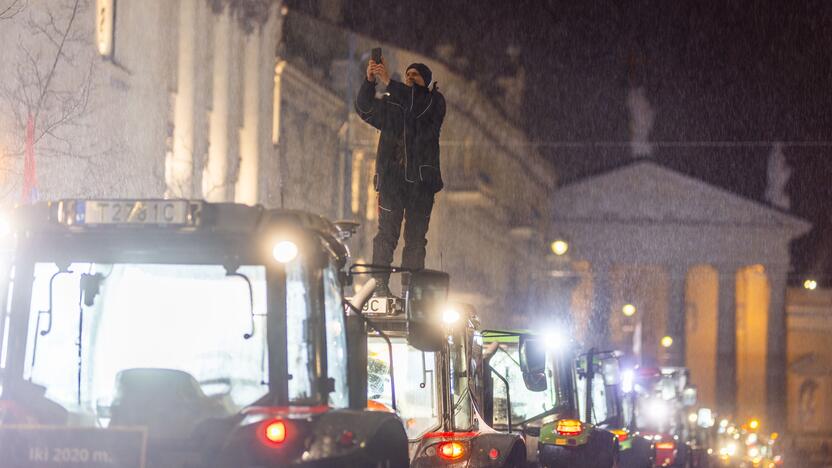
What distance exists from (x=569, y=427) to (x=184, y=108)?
607 inches

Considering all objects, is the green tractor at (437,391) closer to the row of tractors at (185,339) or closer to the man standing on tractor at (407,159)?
the man standing on tractor at (407,159)

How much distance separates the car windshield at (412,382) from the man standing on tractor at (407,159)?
210 centimetres

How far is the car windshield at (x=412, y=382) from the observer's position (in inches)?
428

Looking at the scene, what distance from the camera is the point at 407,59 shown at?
5216 centimetres

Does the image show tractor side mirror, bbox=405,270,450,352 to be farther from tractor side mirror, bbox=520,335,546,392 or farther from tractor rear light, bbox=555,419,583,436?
tractor rear light, bbox=555,419,583,436

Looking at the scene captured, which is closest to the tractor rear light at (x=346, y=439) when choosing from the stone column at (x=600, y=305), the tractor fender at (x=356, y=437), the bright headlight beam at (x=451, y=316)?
the tractor fender at (x=356, y=437)

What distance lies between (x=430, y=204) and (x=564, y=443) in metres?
2.81

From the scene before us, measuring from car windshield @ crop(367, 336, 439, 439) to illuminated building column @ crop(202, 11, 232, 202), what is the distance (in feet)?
63.5

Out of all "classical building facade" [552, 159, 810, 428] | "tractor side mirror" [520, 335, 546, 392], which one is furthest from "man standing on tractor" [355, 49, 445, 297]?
"classical building facade" [552, 159, 810, 428]

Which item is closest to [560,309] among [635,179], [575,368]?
[635,179]

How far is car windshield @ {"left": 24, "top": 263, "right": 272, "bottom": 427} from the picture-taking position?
6.97 metres

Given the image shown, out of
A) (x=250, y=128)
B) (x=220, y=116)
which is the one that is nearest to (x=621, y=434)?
(x=220, y=116)

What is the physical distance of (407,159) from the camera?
13.2m

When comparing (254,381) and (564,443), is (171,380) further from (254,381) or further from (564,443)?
(564,443)
